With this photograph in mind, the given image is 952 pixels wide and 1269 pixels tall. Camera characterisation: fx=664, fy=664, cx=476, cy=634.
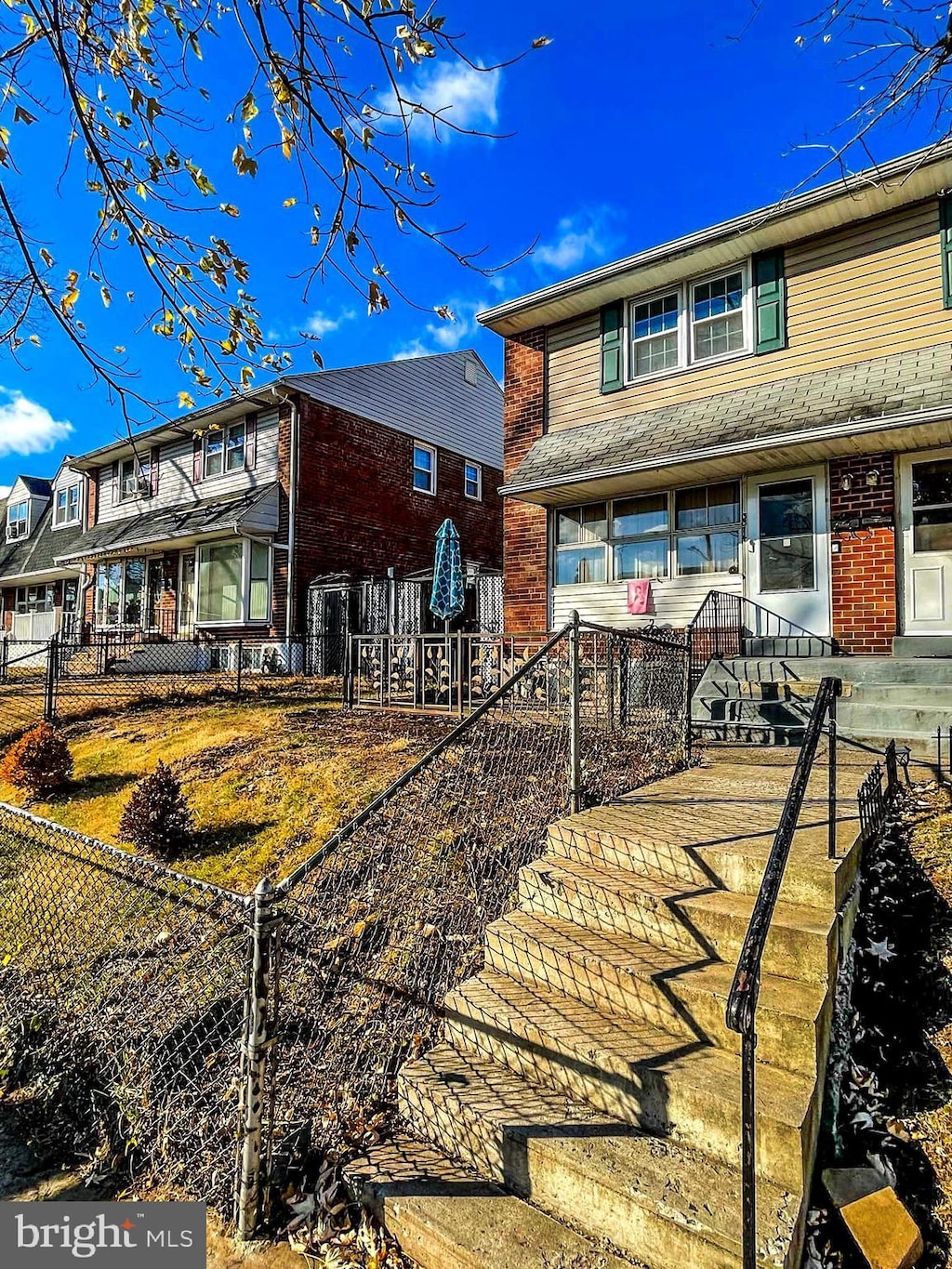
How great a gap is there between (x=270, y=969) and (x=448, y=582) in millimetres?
9161

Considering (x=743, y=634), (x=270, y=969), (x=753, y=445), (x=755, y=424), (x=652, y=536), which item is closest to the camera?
(x=270, y=969)

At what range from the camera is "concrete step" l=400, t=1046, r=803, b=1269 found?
6.78 ft

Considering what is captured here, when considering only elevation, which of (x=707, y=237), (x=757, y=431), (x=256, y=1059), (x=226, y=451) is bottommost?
(x=256, y=1059)

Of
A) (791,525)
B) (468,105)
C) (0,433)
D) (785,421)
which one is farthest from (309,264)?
(791,525)

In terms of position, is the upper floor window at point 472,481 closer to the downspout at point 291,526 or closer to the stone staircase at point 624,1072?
the downspout at point 291,526

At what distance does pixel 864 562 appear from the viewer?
331 inches

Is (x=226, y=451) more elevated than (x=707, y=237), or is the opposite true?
(x=707, y=237)

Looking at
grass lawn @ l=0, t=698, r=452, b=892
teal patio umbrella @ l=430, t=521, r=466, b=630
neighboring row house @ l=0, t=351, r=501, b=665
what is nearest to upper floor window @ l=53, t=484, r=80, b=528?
neighboring row house @ l=0, t=351, r=501, b=665

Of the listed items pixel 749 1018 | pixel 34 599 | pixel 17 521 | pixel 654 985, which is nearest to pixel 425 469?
pixel 34 599

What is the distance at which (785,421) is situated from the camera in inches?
326

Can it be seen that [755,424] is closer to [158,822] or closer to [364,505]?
[158,822]

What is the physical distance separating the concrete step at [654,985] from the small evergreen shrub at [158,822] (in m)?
3.02

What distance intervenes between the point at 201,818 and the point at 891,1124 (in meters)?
5.26

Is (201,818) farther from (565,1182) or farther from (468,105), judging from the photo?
(468,105)
